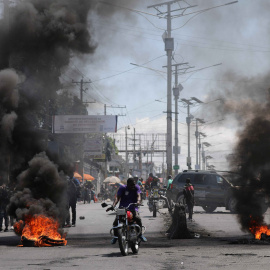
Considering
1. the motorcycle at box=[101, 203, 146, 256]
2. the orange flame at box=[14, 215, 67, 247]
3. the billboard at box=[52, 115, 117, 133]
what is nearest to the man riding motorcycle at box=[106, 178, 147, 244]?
the motorcycle at box=[101, 203, 146, 256]

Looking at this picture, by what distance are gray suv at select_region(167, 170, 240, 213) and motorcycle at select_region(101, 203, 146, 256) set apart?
17790 mm

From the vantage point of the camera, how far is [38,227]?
15016 millimetres

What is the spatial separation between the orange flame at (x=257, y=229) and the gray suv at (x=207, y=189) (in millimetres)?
14377

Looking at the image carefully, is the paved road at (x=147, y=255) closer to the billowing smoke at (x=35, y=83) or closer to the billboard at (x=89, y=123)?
the billowing smoke at (x=35, y=83)

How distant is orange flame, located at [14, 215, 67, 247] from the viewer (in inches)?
583

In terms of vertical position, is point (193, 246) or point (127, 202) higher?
point (127, 202)

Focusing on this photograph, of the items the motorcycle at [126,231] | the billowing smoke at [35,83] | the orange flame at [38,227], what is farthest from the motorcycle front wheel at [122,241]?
the billowing smoke at [35,83]

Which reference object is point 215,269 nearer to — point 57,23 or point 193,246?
point 193,246

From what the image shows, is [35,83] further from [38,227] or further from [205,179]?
[205,179]

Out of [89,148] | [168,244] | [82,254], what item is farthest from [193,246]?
[89,148]

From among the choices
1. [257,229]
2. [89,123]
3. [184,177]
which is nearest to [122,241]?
[257,229]

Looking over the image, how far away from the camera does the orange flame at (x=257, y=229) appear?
1571 cm

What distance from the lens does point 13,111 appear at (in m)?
17.8

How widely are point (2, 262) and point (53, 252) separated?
1.95 metres
